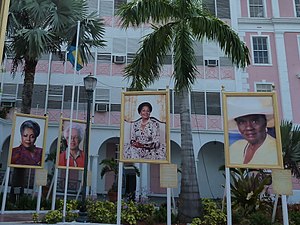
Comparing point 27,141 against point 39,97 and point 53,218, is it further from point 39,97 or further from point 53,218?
point 39,97

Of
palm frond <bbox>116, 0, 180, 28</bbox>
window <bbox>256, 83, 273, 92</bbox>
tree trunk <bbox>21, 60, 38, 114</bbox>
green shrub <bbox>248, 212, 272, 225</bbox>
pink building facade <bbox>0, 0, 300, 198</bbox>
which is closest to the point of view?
green shrub <bbox>248, 212, 272, 225</bbox>

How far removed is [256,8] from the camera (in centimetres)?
2048

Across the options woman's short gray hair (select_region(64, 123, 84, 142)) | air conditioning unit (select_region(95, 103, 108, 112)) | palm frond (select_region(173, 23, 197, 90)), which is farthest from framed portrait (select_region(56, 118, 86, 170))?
air conditioning unit (select_region(95, 103, 108, 112))

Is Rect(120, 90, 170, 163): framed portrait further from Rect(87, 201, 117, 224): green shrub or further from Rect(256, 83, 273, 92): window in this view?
Rect(256, 83, 273, 92): window

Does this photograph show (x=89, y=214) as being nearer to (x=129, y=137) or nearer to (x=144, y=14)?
(x=129, y=137)

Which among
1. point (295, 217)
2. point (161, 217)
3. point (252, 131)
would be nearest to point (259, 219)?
point (295, 217)

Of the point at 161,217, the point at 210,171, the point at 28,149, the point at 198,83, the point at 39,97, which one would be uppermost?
the point at 198,83

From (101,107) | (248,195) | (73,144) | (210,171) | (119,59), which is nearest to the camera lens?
(248,195)

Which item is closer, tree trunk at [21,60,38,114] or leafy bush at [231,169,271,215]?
leafy bush at [231,169,271,215]

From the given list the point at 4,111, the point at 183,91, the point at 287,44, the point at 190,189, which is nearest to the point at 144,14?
the point at 183,91

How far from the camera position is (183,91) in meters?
9.35

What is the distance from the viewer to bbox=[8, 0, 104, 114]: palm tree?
11.4 m

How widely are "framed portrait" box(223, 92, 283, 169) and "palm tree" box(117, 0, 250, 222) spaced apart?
60.8 inches

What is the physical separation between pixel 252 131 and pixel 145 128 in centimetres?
294
